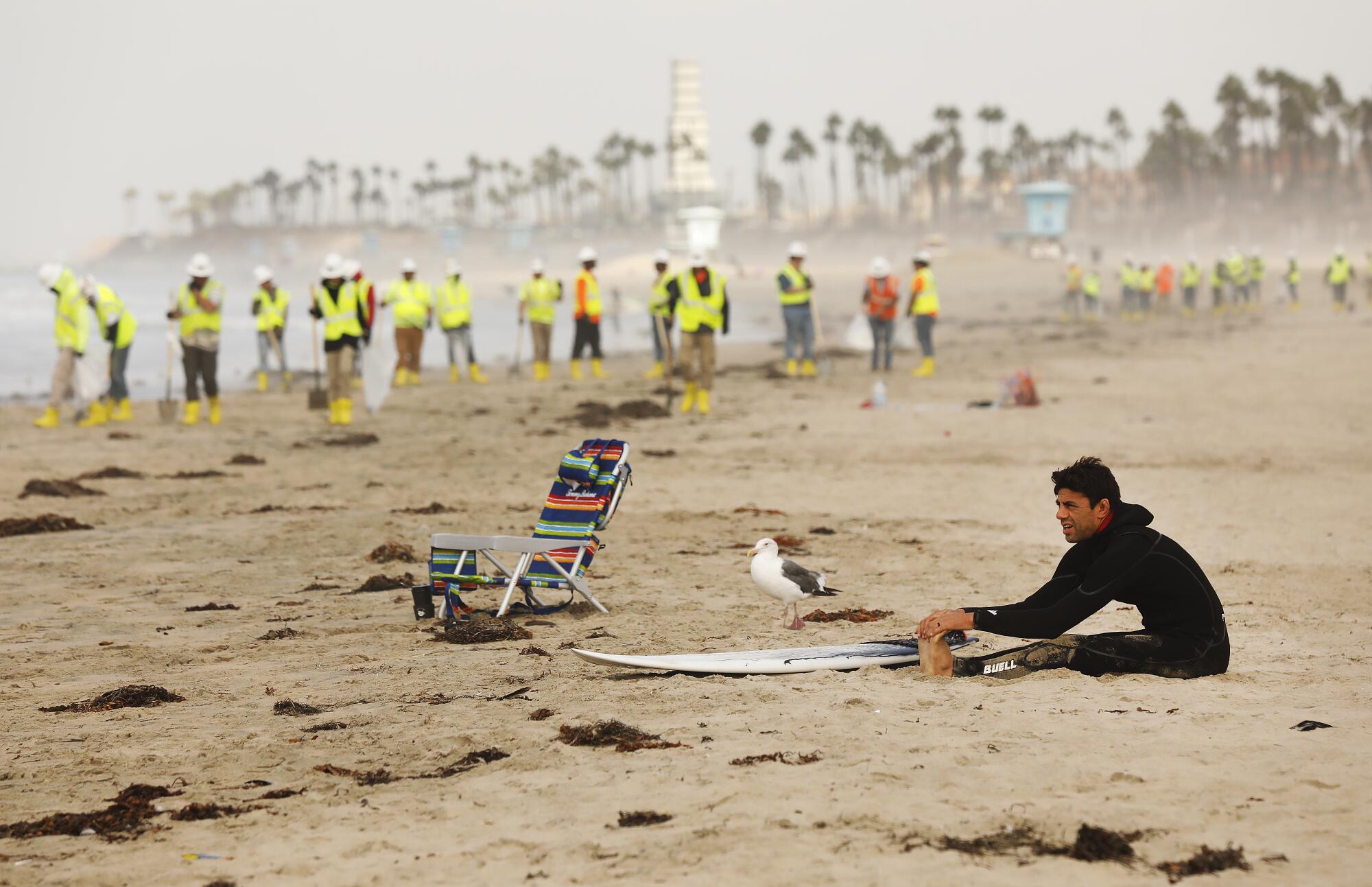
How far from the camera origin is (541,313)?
23609 millimetres

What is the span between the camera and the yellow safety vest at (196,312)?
1642 cm

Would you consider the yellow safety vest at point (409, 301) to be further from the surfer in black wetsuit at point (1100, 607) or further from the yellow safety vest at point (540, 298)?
the surfer in black wetsuit at point (1100, 607)

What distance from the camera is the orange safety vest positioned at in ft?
73.5

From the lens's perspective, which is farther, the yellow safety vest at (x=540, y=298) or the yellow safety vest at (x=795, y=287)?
the yellow safety vest at (x=540, y=298)

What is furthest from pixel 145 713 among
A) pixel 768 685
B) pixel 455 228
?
pixel 455 228

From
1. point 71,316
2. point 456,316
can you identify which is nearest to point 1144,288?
point 456,316

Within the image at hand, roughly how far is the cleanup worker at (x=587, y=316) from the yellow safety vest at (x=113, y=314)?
756 centimetres

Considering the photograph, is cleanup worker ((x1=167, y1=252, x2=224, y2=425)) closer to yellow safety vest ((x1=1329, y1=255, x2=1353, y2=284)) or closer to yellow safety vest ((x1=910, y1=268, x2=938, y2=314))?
yellow safety vest ((x1=910, y1=268, x2=938, y2=314))

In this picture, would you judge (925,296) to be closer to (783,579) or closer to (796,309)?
(796,309)

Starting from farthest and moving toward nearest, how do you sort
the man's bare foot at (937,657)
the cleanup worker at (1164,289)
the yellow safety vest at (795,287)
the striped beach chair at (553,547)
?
the cleanup worker at (1164,289) < the yellow safety vest at (795,287) < the striped beach chair at (553,547) < the man's bare foot at (937,657)

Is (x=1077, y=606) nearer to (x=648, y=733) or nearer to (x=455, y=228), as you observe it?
(x=648, y=733)

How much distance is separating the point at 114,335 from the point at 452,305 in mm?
7004

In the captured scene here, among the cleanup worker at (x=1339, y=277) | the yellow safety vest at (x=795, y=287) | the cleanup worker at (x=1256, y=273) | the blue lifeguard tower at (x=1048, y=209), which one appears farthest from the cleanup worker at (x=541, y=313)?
the blue lifeguard tower at (x=1048, y=209)

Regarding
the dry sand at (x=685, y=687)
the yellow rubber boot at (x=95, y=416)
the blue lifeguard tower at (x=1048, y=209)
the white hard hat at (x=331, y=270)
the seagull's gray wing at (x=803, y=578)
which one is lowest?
the dry sand at (x=685, y=687)
